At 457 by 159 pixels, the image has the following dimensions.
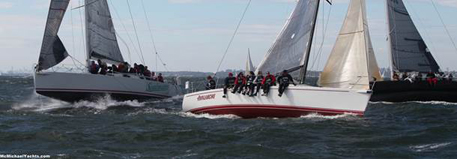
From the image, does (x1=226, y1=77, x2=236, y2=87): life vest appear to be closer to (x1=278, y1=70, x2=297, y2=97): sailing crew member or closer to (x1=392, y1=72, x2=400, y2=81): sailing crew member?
(x1=278, y1=70, x2=297, y2=97): sailing crew member

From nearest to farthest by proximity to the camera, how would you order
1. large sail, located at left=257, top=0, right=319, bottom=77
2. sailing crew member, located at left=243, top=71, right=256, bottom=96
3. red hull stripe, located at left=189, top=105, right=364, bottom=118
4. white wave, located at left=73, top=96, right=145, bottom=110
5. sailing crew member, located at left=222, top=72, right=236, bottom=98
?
red hull stripe, located at left=189, top=105, right=364, bottom=118 < sailing crew member, located at left=243, top=71, right=256, bottom=96 < sailing crew member, located at left=222, top=72, right=236, bottom=98 < large sail, located at left=257, top=0, right=319, bottom=77 < white wave, located at left=73, top=96, right=145, bottom=110

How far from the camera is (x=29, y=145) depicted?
1465 centimetres

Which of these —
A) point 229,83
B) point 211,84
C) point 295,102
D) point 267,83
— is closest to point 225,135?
point 295,102

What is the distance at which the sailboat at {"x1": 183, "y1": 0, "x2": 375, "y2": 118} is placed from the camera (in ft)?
63.8

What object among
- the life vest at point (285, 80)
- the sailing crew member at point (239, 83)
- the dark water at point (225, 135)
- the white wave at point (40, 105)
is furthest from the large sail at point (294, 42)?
the white wave at point (40, 105)

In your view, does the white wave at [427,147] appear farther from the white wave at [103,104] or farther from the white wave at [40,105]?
the white wave at [40,105]

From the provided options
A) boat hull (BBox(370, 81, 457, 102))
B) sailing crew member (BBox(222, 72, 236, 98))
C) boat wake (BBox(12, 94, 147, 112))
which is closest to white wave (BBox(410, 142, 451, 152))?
sailing crew member (BBox(222, 72, 236, 98))

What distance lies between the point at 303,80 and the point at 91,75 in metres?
8.97

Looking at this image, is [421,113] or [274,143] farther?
[421,113]

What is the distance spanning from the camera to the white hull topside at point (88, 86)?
83.1 feet

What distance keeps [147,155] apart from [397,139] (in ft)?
19.5

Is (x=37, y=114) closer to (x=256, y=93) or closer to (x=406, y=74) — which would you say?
(x=256, y=93)

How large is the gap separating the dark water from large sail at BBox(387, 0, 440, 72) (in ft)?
29.5

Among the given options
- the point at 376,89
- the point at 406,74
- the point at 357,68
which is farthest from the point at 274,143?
the point at 406,74
